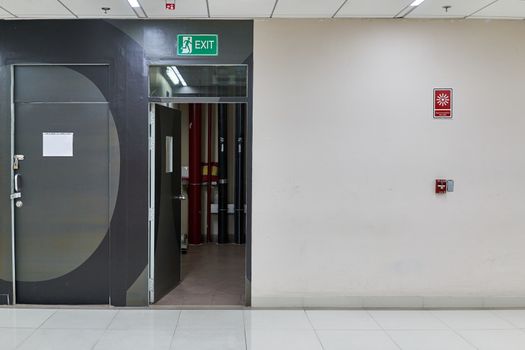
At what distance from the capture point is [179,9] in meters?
3.95

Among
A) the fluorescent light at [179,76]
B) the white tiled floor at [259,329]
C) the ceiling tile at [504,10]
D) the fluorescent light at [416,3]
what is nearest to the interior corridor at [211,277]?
the white tiled floor at [259,329]

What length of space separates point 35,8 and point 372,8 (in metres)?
2.97

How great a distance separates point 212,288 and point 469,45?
3680 millimetres

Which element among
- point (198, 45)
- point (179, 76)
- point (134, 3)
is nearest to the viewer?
point (134, 3)

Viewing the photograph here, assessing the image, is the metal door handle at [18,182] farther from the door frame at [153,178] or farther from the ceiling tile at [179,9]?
the ceiling tile at [179,9]

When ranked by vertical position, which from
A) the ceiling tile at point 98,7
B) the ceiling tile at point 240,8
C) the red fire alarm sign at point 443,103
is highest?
the ceiling tile at point 240,8

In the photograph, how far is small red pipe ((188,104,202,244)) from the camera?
7.42 metres

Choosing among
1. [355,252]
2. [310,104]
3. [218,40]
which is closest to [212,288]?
[355,252]

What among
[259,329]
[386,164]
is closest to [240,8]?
[386,164]

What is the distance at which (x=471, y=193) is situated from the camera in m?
4.32

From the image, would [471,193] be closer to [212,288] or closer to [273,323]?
[273,323]

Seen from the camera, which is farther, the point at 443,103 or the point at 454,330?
the point at 443,103

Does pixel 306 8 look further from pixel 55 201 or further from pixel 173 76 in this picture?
pixel 55 201

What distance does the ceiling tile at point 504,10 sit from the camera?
379 centimetres
